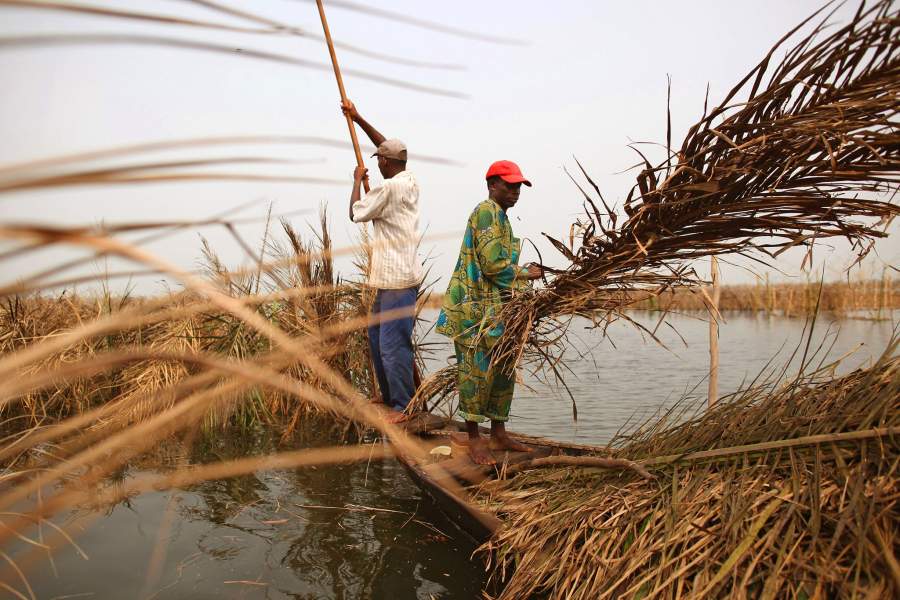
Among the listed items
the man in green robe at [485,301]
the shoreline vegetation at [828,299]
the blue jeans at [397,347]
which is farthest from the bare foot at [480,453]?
the shoreline vegetation at [828,299]

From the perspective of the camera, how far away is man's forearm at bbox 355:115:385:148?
4563mm

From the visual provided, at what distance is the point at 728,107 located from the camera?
77.9 inches

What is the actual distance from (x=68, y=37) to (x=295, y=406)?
6.08 metres

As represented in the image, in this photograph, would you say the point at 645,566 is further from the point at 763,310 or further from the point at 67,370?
the point at 763,310

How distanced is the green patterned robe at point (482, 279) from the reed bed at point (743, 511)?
1026 millimetres

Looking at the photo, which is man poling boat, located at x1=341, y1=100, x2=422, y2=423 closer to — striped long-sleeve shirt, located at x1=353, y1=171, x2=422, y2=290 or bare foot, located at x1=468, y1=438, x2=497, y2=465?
striped long-sleeve shirt, located at x1=353, y1=171, x2=422, y2=290

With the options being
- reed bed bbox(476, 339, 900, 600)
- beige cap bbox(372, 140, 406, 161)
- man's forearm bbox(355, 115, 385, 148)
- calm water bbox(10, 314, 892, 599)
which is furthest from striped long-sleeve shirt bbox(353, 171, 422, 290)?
reed bed bbox(476, 339, 900, 600)

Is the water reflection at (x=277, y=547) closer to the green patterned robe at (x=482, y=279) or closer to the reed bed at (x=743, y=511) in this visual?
the reed bed at (x=743, y=511)

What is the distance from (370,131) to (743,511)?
3875 mm

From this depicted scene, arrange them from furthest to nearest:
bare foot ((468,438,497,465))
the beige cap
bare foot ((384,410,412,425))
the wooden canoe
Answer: the beige cap, bare foot ((384,410,412,425)), bare foot ((468,438,497,465)), the wooden canoe

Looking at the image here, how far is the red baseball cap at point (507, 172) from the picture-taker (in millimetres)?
3229

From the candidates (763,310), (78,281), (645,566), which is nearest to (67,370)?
(78,281)

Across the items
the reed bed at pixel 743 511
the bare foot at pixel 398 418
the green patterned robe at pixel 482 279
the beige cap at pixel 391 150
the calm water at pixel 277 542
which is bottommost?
the calm water at pixel 277 542

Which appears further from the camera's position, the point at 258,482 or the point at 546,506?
the point at 258,482
